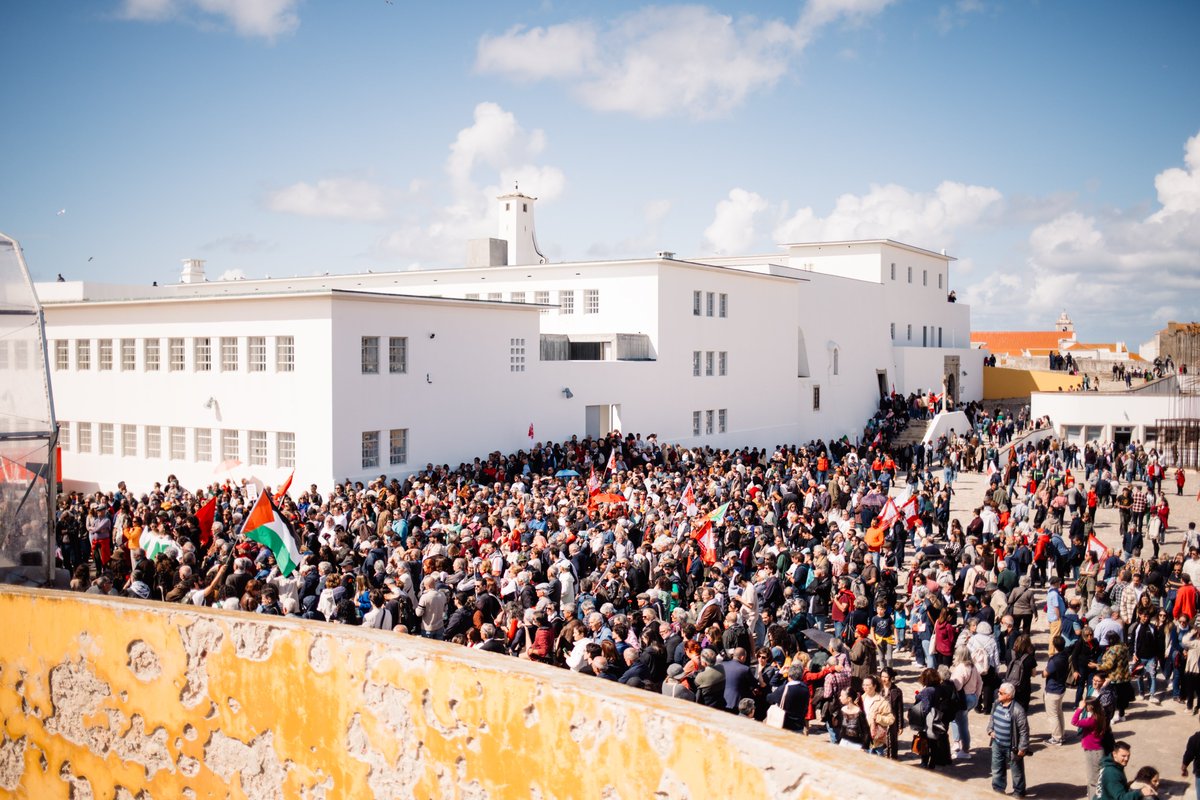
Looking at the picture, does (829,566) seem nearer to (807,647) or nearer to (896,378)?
(807,647)

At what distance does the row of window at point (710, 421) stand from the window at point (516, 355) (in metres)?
8.79

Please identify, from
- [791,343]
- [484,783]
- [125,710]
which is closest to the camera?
[484,783]

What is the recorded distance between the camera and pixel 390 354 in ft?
91.4

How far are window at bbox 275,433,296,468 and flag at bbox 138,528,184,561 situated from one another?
9159 millimetres

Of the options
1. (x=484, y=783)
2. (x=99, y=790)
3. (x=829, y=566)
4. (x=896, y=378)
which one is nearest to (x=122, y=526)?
(x=829, y=566)

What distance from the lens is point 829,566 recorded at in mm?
15266

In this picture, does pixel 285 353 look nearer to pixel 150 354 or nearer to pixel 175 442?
pixel 175 442

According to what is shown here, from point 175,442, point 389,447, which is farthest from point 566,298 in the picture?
point 175,442

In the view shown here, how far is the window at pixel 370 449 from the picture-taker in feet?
88.6

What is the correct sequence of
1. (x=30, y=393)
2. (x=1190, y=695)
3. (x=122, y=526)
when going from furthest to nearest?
(x=122, y=526)
(x=1190, y=695)
(x=30, y=393)

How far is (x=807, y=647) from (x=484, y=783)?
956cm

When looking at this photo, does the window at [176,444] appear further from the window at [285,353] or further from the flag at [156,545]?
the flag at [156,545]

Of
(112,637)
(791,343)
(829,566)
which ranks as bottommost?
(829,566)

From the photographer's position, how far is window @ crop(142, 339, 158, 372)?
29.6m
